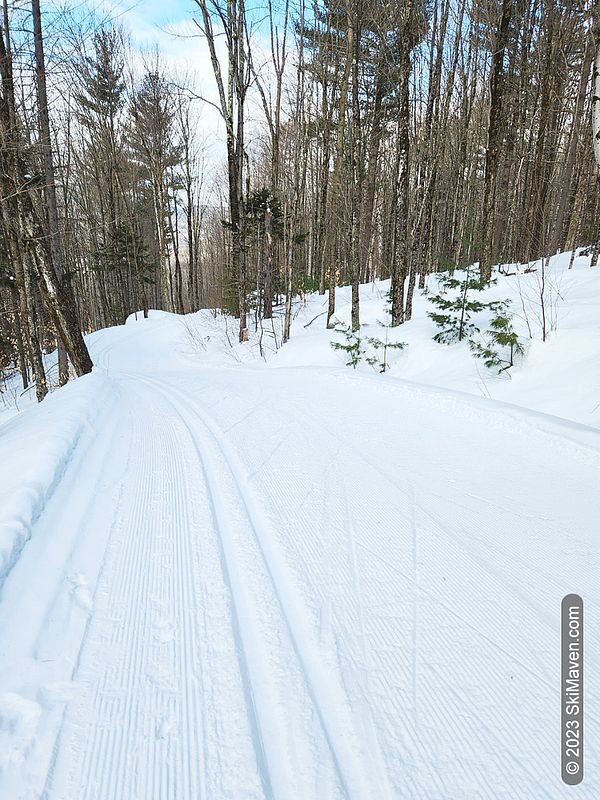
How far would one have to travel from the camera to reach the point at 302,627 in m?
1.67

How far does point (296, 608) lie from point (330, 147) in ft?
56.2

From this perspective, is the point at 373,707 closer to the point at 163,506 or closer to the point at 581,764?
the point at 581,764

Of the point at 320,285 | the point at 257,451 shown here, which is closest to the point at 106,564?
the point at 257,451

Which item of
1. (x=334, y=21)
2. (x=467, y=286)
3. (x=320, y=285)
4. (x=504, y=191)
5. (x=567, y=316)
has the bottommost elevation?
(x=567, y=316)

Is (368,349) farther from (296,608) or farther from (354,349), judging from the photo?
(296,608)

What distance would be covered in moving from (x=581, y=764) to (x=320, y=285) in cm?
1855

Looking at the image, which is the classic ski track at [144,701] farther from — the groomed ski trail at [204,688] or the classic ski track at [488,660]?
the classic ski track at [488,660]

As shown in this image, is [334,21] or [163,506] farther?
[334,21]

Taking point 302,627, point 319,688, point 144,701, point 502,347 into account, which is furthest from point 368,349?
point 144,701

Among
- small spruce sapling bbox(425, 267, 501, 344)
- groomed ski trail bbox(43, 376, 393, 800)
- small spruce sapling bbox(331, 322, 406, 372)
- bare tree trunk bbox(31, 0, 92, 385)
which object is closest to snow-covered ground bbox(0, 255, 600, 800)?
groomed ski trail bbox(43, 376, 393, 800)

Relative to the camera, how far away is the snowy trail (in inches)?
46.6

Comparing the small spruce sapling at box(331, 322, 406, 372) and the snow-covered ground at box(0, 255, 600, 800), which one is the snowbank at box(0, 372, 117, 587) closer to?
the snow-covered ground at box(0, 255, 600, 800)

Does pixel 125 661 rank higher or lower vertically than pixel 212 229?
lower

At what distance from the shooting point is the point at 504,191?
16.8 metres
